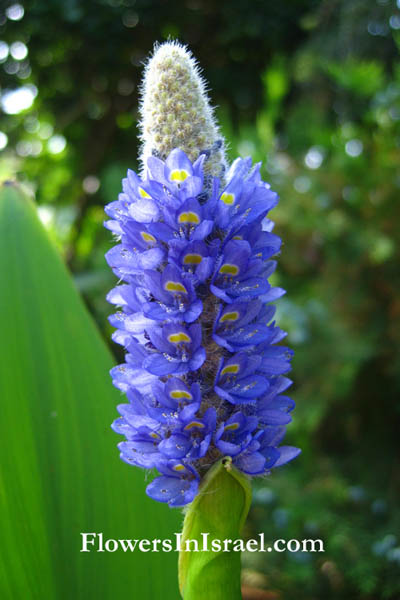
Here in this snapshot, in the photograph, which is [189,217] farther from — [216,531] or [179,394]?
[216,531]

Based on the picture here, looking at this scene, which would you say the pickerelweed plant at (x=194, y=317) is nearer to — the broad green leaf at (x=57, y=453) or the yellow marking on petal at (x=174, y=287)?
the yellow marking on petal at (x=174, y=287)

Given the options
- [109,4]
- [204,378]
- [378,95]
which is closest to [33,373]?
[204,378]

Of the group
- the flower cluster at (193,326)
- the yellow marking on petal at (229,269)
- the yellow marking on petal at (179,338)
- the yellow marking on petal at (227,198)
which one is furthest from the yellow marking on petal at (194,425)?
the yellow marking on petal at (227,198)

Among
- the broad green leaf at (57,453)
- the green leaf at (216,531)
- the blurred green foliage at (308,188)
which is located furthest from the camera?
the blurred green foliage at (308,188)

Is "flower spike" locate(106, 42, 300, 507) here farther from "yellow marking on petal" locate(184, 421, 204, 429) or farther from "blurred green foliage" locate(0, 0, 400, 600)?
"blurred green foliage" locate(0, 0, 400, 600)

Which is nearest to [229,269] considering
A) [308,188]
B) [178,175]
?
[178,175]

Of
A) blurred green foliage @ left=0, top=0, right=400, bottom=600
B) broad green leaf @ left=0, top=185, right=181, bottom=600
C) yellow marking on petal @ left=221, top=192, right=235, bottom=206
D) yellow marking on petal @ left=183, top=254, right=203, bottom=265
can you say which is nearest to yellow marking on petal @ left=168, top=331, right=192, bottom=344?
yellow marking on petal @ left=183, top=254, right=203, bottom=265

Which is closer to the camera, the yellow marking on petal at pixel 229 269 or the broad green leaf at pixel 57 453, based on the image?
the yellow marking on petal at pixel 229 269

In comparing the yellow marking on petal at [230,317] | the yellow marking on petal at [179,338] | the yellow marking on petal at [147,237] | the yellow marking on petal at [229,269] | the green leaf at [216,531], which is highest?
the yellow marking on petal at [147,237]
